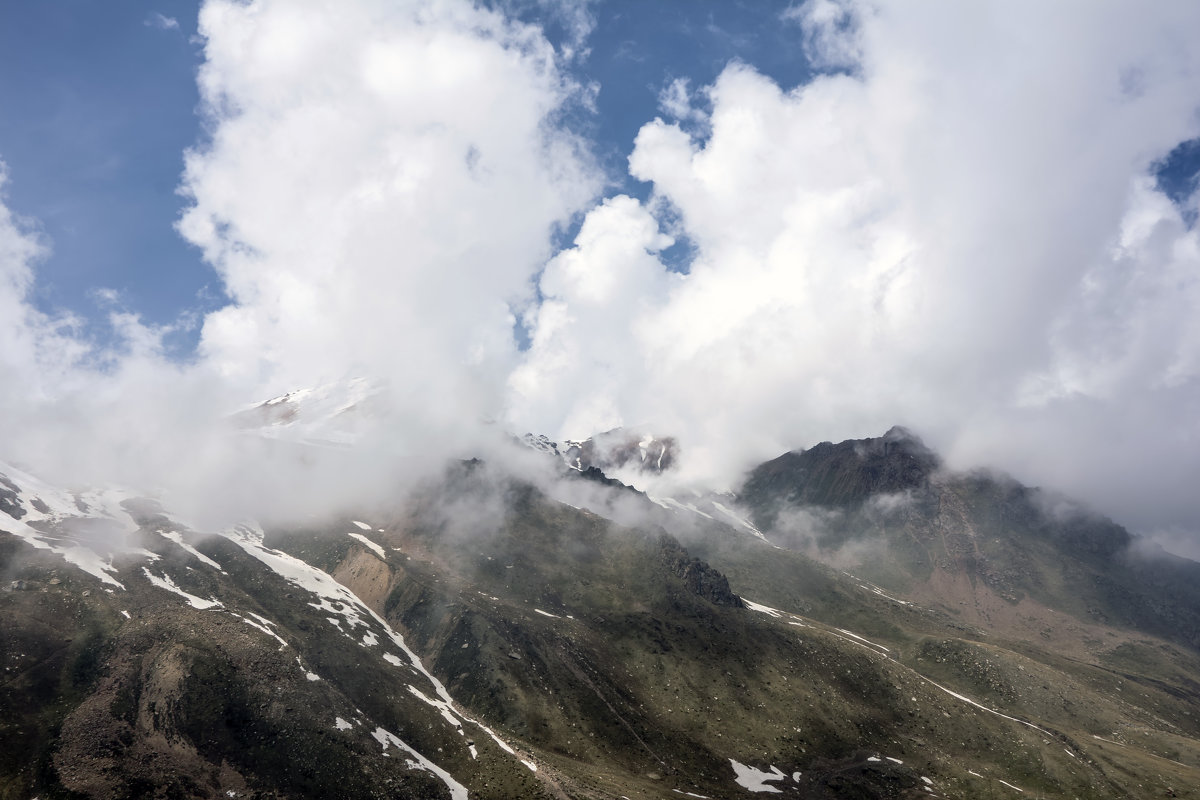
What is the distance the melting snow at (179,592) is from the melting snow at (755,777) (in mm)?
143551

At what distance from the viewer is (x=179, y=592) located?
6412 inches

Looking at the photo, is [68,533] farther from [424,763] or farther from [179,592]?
[424,763]

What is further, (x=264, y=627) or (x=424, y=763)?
(x=264, y=627)

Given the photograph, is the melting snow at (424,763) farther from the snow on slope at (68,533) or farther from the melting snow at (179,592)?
the snow on slope at (68,533)

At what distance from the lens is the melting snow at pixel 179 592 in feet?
524

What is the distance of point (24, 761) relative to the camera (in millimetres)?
99500

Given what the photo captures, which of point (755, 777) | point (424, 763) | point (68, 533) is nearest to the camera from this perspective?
point (424, 763)

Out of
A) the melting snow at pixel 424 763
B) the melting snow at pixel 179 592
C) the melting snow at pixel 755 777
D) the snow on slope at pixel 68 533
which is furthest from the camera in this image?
the snow on slope at pixel 68 533

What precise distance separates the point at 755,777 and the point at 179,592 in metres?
159

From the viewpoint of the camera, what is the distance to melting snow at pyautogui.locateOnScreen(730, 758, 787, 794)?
15188 cm

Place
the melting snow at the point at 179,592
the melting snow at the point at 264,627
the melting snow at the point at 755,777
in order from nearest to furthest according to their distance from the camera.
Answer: the melting snow at the point at 755,777
the melting snow at the point at 264,627
the melting snow at the point at 179,592

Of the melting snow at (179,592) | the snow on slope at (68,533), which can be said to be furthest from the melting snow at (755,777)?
the snow on slope at (68,533)

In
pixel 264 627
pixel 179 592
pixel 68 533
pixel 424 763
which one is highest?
pixel 68 533

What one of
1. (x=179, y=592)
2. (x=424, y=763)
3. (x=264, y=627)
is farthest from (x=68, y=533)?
(x=424, y=763)
